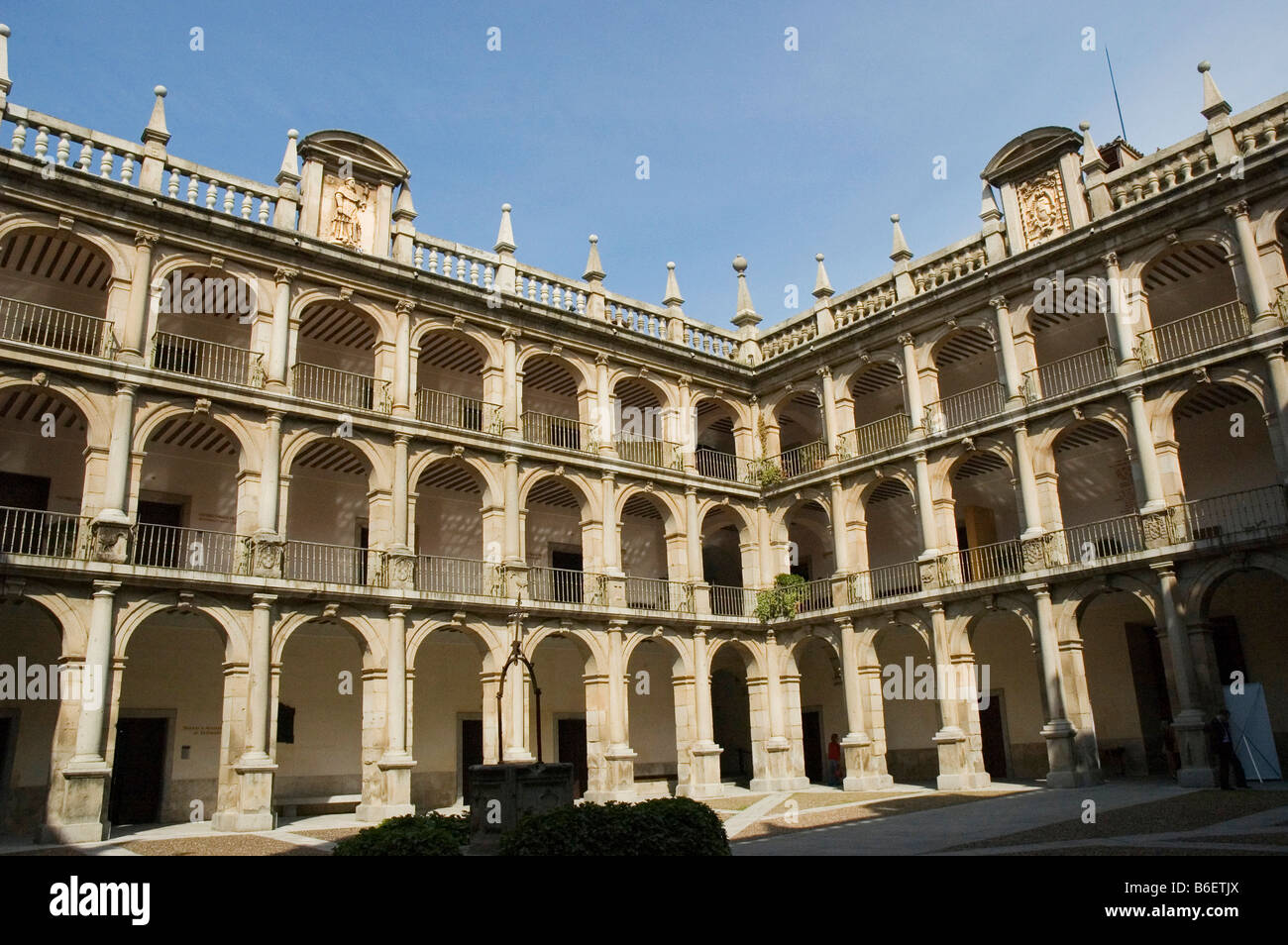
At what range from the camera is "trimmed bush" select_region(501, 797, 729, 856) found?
8.06 metres

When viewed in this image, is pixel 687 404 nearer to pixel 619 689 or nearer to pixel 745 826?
pixel 619 689

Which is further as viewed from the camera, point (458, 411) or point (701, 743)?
point (701, 743)

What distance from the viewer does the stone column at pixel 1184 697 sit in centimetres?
1702

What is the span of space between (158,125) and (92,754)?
1173 centimetres

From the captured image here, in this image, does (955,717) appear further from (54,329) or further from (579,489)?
(54,329)

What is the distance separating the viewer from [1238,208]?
1822cm

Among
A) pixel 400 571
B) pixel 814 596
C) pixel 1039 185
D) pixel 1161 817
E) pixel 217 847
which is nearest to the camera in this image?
pixel 1161 817

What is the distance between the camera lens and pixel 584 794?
74.6 ft

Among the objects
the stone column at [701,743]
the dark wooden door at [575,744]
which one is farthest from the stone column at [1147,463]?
the dark wooden door at [575,744]

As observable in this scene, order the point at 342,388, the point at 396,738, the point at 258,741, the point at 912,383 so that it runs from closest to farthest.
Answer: the point at 258,741 → the point at 396,738 → the point at 342,388 → the point at 912,383

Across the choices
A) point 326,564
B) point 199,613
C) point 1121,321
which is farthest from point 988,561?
point 199,613

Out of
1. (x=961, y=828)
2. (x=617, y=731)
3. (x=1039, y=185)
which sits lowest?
(x=961, y=828)

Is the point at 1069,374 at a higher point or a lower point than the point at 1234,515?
higher
